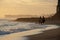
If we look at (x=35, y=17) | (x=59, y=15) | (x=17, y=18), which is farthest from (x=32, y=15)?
(x=59, y=15)

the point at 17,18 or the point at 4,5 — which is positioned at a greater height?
the point at 4,5

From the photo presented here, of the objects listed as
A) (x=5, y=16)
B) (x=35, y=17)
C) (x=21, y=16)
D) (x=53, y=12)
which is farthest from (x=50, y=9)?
(x=5, y=16)

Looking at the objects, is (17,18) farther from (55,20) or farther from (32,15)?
(55,20)

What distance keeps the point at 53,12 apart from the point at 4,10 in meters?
0.76

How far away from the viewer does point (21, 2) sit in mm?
2812

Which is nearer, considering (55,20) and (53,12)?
(55,20)

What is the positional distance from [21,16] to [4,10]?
29 cm

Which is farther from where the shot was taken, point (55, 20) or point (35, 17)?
point (35, 17)

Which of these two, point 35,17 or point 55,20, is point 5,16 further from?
point 55,20

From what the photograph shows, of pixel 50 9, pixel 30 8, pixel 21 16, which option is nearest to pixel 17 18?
pixel 21 16

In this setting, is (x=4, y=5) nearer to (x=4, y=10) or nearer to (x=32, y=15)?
(x=4, y=10)

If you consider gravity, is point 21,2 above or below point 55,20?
above

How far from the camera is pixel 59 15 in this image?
2.66m

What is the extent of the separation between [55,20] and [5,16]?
0.80 metres
